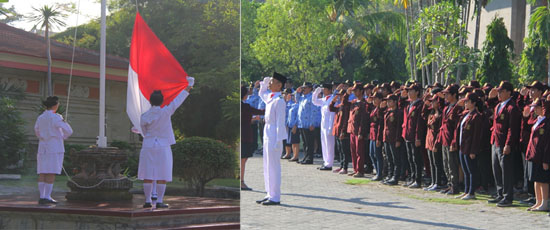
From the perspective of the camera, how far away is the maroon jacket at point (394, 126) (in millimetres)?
13102

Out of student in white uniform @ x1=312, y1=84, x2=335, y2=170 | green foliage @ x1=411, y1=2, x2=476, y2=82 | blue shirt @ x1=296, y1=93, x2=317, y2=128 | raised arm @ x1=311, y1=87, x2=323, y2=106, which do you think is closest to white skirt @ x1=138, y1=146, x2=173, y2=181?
student in white uniform @ x1=312, y1=84, x2=335, y2=170

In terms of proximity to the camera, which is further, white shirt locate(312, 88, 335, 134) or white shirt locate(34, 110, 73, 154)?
white shirt locate(312, 88, 335, 134)

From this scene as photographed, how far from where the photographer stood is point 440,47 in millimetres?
21922

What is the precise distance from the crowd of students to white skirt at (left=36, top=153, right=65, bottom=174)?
4966 millimetres

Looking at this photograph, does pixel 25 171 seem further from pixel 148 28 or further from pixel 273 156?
pixel 273 156

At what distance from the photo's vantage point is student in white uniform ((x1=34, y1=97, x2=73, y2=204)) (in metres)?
7.04

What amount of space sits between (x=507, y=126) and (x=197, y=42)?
17.2 feet

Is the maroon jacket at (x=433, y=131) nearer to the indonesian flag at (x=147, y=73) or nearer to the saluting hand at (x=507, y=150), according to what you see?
the saluting hand at (x=507, y=150)

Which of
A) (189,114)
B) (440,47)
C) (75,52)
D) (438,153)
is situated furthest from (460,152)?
(440,47)

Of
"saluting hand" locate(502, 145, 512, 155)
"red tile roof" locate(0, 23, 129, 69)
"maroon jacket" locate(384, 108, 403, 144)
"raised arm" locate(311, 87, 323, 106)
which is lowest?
"saluting hand" locate(502, 145, 512, 155)

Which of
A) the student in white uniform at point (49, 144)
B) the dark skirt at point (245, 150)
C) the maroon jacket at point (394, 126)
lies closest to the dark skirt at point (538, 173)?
the maroon jacket at point (394, 126)

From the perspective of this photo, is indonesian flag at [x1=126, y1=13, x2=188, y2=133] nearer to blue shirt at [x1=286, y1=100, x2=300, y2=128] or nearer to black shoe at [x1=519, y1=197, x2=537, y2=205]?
black shoe at [x1=519, y1=197, x2=537, y2=205]

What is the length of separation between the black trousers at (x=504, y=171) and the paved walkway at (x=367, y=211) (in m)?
0.36

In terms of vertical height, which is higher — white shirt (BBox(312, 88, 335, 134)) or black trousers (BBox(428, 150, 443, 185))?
white shirt (BBox(312, 88, 335, 134))
